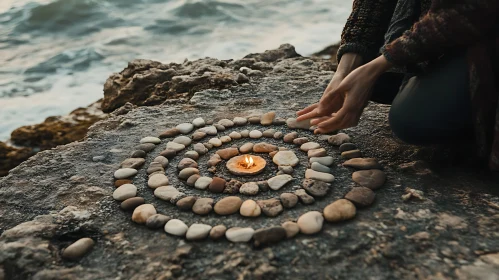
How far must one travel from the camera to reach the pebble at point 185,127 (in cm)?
260

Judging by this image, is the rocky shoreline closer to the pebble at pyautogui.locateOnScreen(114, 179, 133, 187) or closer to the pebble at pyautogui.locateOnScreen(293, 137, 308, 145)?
the pebble at pyautogui.locateOnScreen(114, 179, 133, 187)

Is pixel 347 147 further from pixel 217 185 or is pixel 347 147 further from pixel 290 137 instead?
pixel 217 185

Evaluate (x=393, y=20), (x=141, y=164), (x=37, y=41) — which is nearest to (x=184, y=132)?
(x=141, y=164)

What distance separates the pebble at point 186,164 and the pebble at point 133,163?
0.20 metres

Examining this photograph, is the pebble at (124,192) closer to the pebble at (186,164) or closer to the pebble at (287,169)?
the pebble at (186,164)

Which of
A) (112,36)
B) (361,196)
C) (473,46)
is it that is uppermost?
(112,36)

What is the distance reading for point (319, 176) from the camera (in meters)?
2.00

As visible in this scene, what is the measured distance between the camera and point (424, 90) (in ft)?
5.98

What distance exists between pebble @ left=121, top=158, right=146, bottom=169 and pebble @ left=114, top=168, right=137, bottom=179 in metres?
0.05

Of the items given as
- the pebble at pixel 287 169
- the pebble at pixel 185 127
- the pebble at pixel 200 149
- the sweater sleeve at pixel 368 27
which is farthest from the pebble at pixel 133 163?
the sweater sleeve at pixel 368 27

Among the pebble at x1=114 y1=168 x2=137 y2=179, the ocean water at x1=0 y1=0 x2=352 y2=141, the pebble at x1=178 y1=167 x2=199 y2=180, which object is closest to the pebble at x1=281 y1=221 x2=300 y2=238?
the pebble at x1=178 y1=167 x2=199 y2=180

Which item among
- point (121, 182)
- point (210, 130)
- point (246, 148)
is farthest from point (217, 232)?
point (210, 130)

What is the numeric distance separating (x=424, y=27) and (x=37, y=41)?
292 inches

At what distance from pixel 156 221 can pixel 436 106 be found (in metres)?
1.19
